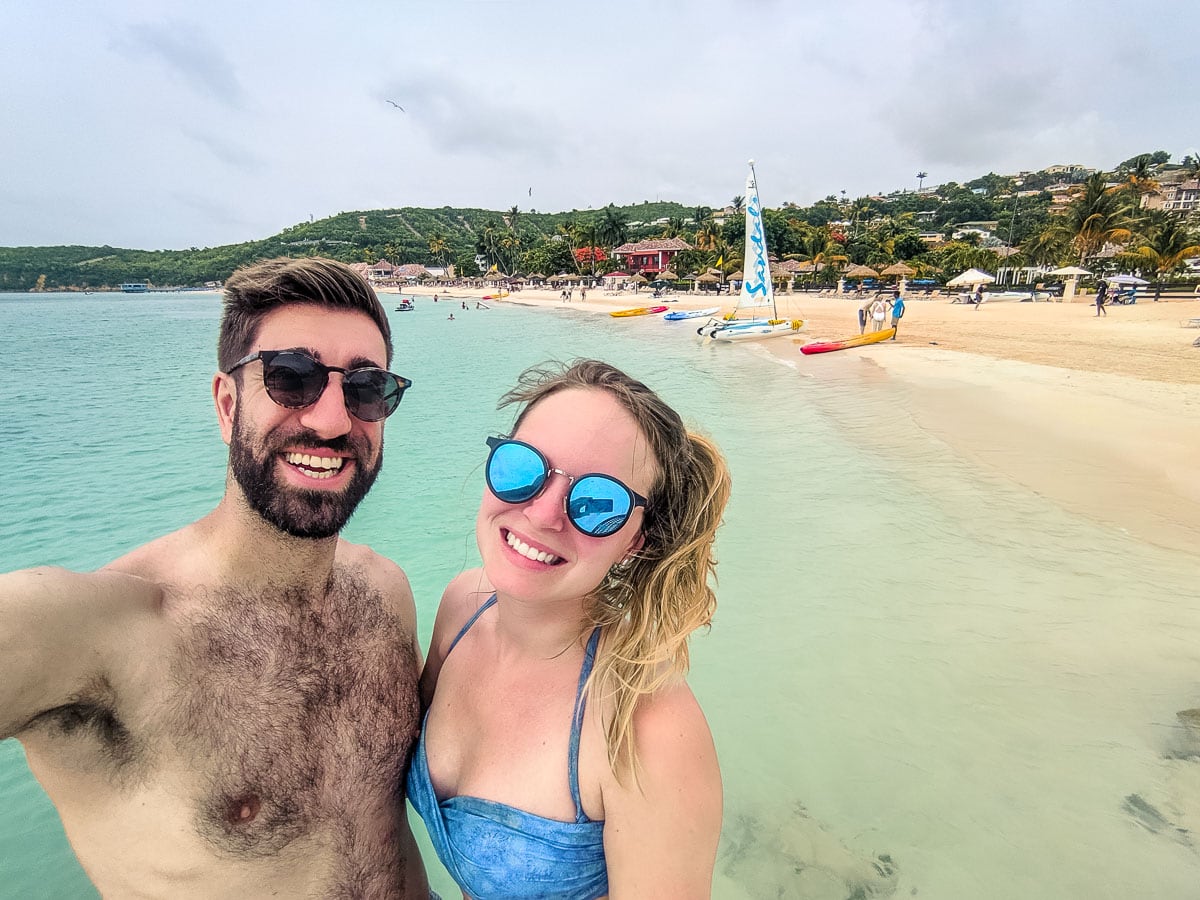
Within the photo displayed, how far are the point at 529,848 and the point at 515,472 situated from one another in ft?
2.89

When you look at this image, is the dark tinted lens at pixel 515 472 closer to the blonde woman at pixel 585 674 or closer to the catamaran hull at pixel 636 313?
the blonde woman at pixel 585 674

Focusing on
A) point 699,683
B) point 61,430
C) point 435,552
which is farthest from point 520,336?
point 699,683

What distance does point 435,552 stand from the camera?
23.0ft

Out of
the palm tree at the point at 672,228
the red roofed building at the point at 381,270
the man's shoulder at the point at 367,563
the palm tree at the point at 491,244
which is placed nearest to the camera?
the man's shoulder at the point at 367,563


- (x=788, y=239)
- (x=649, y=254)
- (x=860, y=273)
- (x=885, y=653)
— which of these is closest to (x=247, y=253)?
(x=649, y=254)

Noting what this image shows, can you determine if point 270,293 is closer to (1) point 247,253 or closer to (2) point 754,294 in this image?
(2) point 754,294

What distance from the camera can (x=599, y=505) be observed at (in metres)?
1.46

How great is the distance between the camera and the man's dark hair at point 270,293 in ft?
4.99

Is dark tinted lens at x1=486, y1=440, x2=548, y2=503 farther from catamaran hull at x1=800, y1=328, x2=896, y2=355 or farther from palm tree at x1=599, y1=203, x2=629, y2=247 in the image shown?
palm tree at x1=599, y1=203, x2=629, y2=247

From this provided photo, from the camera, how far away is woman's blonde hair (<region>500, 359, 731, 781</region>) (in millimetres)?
1489

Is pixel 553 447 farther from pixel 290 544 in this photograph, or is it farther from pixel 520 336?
pixel 520 336

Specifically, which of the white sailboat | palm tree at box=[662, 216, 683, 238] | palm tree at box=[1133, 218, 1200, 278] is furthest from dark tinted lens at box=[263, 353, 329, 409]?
palm tree at box=[662, 216, 683, 238]

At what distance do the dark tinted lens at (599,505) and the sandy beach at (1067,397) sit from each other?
7.21 meters

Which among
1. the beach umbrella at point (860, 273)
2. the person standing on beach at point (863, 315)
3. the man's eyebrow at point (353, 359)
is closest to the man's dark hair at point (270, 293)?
the man's eyebrow at point (353, 359)
